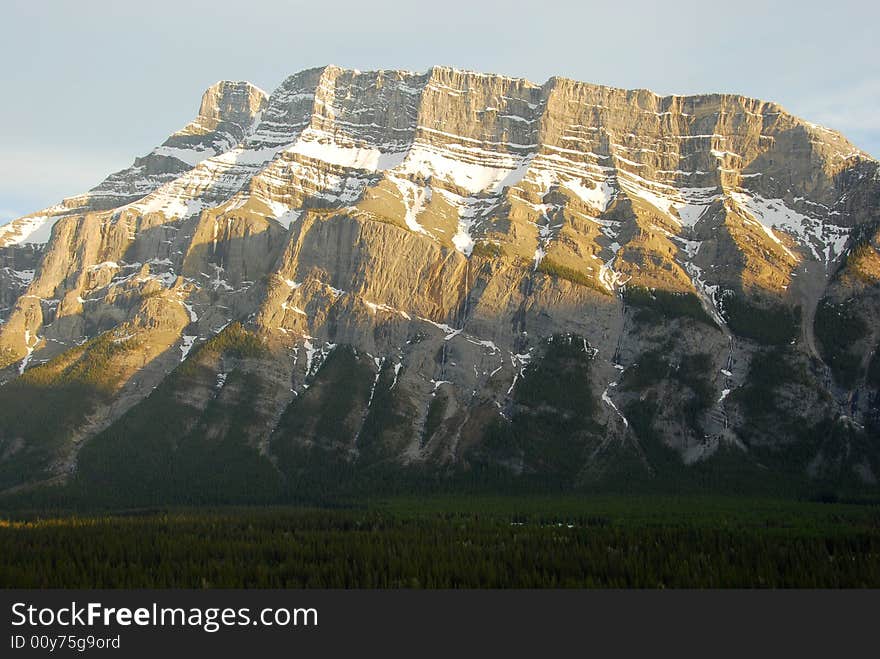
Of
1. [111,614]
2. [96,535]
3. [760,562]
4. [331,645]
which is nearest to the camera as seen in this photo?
[331,645]

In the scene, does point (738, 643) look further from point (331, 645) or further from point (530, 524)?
point (530, 524)

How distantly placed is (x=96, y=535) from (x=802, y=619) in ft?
313

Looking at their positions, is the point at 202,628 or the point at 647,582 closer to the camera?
the point at 202,628

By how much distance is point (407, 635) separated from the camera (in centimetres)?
8775

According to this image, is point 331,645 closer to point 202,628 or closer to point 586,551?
point 202,628

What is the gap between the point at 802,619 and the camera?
93.5 m

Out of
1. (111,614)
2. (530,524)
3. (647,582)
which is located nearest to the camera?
(111,614)

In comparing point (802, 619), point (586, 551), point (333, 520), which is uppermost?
point (802, 619)

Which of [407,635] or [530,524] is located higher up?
[407,635]

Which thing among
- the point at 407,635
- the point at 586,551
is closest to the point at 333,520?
the point at 586,551

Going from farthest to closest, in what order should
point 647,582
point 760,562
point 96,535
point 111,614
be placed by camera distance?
point 96,535 → point 760,562 → point 647,582 → point 111,614

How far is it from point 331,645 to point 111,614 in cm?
2159

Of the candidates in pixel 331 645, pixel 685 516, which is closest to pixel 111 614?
pixel 331 645

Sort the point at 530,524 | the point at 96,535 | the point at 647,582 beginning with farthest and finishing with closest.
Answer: the point at 530,524 → the point at 96,535 → the point at 647,582
